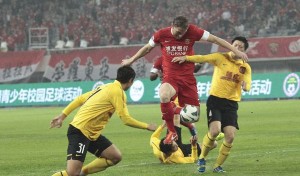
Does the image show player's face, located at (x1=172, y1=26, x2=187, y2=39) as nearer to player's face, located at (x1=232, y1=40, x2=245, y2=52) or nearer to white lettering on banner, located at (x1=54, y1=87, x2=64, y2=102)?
player's face, located at (x1=232, y1=40, x2=245, y2=52)

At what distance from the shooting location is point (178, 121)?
14484 mm

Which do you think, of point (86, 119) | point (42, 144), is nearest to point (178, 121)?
point (86, 119)

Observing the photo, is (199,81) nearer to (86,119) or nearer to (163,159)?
(163,159)

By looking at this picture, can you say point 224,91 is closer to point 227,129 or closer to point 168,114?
point 227,129

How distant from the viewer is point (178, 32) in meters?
13.2

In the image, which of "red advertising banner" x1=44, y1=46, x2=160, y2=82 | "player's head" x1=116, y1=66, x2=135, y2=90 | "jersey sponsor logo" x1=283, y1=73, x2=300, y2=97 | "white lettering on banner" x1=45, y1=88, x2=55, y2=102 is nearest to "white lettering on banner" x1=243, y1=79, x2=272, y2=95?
"jersey sponsor logo" x1=283, y1=73, x2=300, y2=97

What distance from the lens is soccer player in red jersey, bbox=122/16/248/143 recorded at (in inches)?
520

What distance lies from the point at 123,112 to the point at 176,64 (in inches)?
132

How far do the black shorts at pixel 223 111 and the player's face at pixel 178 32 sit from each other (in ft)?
3.90

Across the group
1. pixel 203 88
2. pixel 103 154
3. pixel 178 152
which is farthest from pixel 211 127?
pixel 203 88

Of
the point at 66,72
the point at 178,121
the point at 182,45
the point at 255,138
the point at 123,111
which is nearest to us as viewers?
the point at 123,111

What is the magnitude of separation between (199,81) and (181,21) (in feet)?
85.5

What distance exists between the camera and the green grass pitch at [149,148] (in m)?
13.0

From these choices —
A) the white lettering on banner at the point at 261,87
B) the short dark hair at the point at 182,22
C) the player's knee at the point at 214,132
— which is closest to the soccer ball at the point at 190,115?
the player's knee at the point at 214,132
